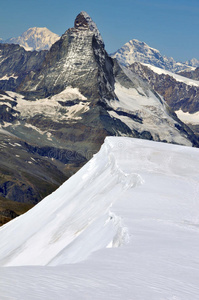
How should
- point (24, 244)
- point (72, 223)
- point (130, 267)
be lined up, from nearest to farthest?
point (130, 267) → point (72, 223) → point (24, 244)

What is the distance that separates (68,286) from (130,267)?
3917 millimetres

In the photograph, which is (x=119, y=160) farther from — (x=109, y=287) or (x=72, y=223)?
(x=109, y=287)

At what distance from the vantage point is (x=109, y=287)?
1409cm

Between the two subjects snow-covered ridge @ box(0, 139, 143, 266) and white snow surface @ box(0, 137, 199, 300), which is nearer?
white snow surface @ box(0, 137, 199, 300)

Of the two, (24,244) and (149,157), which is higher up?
(149,157)

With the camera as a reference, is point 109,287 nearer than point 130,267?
Yes

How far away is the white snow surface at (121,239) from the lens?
14.0m

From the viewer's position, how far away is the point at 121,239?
2300 cm

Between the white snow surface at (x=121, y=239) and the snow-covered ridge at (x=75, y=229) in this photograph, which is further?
the snow-covered ridge at (x=75, y=229)

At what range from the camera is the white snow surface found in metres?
14.0

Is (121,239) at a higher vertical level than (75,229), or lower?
higher

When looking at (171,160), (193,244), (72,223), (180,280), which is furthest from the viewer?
(171,160)

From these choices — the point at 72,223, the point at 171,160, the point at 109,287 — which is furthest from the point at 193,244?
the point at 171,160

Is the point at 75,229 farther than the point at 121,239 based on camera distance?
Yes
